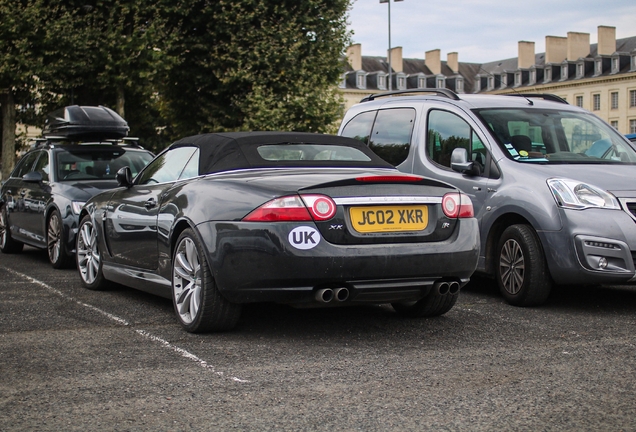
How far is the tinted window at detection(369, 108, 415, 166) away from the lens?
9.66 m

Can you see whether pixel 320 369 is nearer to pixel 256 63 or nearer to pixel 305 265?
pixel 305 265

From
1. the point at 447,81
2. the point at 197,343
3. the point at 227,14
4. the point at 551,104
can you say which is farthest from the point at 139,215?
the point at 447,81

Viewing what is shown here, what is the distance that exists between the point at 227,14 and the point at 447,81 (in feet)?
274

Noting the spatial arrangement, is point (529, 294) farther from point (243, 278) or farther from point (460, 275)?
point (243, 278)

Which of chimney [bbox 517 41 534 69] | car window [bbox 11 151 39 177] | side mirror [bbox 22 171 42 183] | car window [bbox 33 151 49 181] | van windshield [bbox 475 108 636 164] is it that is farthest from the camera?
chimney [bbox 517 41 534 69]

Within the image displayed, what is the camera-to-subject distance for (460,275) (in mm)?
6215

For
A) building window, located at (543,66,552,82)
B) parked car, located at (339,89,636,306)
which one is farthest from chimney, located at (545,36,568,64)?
parked car, located at (339,89,636,306)

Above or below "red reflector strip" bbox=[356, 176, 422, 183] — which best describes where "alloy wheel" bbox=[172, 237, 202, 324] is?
below

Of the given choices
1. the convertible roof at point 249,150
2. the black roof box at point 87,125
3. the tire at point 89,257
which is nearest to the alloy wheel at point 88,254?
the tire at point 89,257

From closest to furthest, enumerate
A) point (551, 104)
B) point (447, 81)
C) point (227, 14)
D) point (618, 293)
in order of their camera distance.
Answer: point (618, 293), point (551, 104), point (227, 14), point (447, 81)

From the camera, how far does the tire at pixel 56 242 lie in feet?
35.9

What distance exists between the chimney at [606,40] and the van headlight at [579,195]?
89.3 m

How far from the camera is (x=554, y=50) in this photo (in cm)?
9744

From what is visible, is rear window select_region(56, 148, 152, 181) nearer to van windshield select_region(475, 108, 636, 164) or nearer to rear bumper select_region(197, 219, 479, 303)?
van windshield select_region(475, 108, 636, 164)
